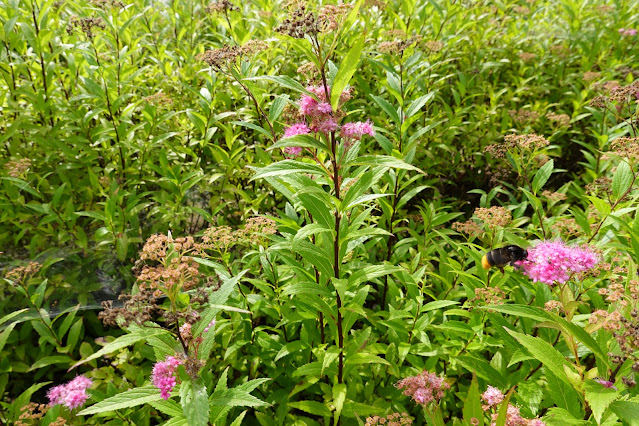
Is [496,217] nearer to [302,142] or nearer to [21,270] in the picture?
[302,142]

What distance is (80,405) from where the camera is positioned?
2070 mm

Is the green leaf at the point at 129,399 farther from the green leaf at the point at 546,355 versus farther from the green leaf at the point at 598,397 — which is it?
the green leaf at the point at 598,397

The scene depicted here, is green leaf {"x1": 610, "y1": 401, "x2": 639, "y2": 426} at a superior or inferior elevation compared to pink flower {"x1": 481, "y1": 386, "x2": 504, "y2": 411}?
superior

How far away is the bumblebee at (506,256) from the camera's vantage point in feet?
6.75

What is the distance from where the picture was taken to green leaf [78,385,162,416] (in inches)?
53.1

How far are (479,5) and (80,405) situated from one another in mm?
6866

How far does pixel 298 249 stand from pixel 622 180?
2152 mm

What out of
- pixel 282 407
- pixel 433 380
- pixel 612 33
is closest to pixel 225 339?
pixel 282 407

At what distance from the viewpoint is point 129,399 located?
1.44m

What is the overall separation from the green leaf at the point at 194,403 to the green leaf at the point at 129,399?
0.19 meters

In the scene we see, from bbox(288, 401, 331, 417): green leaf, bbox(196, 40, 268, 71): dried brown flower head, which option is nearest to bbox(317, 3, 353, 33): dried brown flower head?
bbox(196, 40, 268, 71): dried brown flower head

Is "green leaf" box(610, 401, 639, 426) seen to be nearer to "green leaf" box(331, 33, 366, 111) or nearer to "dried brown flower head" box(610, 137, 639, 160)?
"green leaf" box(331, 33, 366, 111)

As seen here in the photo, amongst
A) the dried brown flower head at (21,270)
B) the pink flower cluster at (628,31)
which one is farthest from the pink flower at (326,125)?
the pink flower cluster at (628,31)

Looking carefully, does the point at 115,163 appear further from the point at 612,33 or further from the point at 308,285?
the point at 612,33
